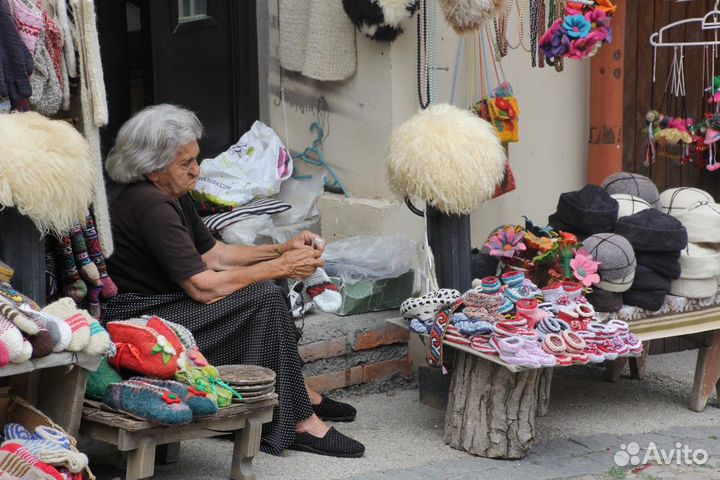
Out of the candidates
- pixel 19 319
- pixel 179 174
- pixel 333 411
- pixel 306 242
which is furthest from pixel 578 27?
pixel 19 319

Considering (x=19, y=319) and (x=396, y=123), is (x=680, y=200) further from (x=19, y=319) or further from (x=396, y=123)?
(x=19, y=319)

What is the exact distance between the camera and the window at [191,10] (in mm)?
5914

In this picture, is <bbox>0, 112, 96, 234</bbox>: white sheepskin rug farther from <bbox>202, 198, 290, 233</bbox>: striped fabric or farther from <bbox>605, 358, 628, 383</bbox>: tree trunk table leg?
<bbox>605, 358, 628, 383</bbox>: tree trunk table leg

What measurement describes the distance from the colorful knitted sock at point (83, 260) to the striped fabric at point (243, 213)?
1346 mm

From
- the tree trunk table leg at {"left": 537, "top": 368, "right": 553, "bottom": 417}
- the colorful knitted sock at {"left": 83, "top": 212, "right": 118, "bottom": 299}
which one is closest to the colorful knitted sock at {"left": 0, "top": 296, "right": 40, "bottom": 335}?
the colorful knitted sock at {"left": 83, "top": 212, "right": 118, "bottom": 299}

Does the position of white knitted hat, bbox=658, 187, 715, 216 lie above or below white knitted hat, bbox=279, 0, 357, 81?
below

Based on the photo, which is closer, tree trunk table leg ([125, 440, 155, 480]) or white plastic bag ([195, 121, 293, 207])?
tree trunk table leg ([125, 440, 155, 480])

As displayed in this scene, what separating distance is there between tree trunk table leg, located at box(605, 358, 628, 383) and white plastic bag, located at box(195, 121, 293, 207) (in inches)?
73.5

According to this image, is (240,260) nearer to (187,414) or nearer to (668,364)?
(187,414)

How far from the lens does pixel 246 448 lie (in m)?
3.90

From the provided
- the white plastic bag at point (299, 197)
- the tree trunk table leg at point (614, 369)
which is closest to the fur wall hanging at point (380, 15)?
the white plastic bag at point (299, 197)

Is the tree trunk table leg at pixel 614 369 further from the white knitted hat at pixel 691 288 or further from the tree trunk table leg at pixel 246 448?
the tree trunk table leg at pixel 246 448

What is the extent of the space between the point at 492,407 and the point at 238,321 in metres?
1.04

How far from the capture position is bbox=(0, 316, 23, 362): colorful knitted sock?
10.5ft
